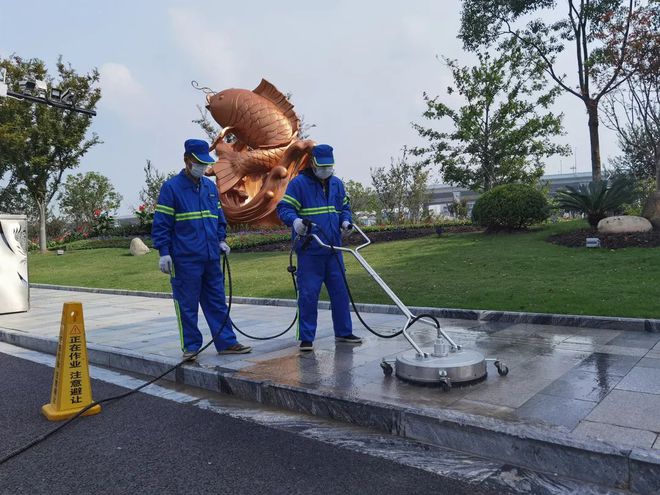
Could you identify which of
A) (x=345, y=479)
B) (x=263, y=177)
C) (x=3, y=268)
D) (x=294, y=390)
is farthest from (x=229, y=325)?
(x=263, y=177)

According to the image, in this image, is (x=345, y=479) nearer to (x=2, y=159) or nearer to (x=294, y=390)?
(x=294, y=390)

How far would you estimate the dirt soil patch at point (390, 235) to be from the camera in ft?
53.1

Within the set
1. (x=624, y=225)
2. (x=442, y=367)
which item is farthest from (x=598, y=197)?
(x=442, y=367)

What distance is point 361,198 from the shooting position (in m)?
36.7

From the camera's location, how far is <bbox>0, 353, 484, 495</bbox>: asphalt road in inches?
104

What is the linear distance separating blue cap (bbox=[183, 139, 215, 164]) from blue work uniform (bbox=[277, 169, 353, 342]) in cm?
78

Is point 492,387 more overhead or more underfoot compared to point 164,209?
more underfoot

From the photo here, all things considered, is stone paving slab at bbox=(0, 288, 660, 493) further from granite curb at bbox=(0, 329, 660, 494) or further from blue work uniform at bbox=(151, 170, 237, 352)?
blue work uniform at bbox=(151, 170, 237, 352)

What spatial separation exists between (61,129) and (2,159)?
261cm

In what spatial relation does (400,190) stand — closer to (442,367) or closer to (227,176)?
(227,176)

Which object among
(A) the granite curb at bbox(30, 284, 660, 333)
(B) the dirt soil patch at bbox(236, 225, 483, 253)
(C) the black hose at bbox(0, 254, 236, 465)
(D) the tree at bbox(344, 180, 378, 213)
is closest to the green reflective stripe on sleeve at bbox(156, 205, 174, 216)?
(C) the black hose at bbox(0, 254, 236, 465)

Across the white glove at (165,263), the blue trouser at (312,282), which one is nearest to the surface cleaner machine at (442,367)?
the blue trouser at (312,282)

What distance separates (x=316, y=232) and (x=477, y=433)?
2.53m

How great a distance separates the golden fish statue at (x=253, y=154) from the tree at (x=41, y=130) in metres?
7.61
